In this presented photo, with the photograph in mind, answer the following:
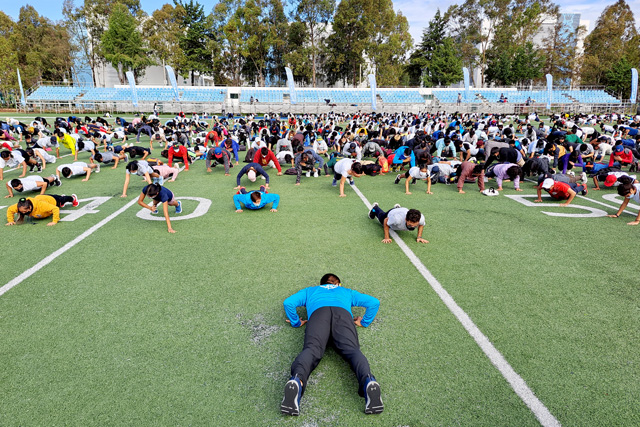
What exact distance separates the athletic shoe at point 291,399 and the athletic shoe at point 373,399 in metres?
0.56

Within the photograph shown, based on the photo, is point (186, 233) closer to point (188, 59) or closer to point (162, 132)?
point (162, 132)

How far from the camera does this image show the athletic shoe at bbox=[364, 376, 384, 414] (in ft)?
10.1

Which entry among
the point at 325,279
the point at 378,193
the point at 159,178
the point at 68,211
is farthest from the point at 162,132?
the point at 325,279

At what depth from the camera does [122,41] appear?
4834 centimetres

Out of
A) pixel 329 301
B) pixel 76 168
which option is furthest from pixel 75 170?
pixel 329 301

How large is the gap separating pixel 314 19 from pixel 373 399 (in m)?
62.4

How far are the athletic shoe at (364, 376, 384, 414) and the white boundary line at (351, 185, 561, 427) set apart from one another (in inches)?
51.1

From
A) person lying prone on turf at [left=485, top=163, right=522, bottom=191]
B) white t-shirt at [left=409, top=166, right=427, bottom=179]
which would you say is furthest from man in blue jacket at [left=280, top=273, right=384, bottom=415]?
person lying prone on turf at [left=485, top=163, right=522, bottom=191]

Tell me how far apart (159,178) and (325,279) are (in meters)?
8.58

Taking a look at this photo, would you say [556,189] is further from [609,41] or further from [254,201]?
[609,41]

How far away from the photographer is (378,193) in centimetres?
1028

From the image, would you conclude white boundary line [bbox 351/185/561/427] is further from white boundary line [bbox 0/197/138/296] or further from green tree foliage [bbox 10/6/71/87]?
green tree foliage [bbox 10/6/71/87]

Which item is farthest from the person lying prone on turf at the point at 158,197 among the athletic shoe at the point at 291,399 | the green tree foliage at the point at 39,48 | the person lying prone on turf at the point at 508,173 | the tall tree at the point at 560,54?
the tall tree at the point at 560,54

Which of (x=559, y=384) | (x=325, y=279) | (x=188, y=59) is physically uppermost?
(x=188, y=59)
